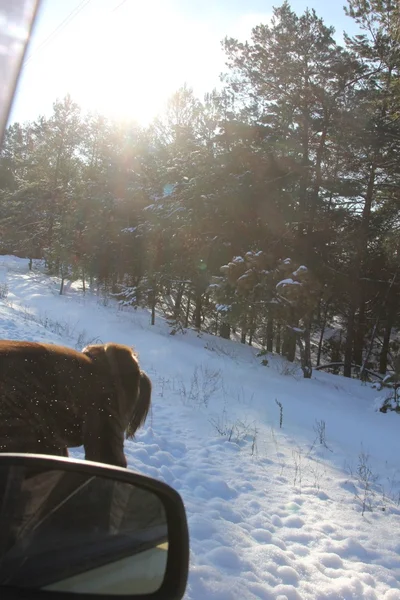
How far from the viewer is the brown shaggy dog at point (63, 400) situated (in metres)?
1.87

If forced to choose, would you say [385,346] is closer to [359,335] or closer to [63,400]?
[359,335]

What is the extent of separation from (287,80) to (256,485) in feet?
45.1

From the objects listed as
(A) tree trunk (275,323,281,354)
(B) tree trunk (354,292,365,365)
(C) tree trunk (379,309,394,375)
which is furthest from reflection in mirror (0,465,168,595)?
(C) tree trunk (379,309,394,375)

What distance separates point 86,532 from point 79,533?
1.0 inches

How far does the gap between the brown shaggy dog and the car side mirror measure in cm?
58

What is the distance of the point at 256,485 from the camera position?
455 centimetres

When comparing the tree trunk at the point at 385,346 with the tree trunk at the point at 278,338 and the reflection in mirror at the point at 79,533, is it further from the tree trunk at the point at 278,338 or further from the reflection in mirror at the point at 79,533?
the reflection in mirror at the point at 79,533

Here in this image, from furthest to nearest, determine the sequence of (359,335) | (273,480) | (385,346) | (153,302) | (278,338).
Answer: (385,346), (359,335), (278,338), (153,302), (273,480)

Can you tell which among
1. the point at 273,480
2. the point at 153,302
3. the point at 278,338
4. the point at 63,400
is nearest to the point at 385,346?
the point at 278,338

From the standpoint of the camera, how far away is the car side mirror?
3.84 feet

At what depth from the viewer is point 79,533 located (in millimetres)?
1312

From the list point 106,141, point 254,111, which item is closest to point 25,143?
point 106,141

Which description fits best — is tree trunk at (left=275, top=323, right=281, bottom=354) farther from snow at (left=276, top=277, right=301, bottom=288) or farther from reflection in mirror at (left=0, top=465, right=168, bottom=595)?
reflection in mirror at (left=0, top=465, right=168, bottom=595)

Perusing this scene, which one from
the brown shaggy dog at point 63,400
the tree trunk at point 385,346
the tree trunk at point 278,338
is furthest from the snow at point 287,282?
the tree trunk at point 385,346
